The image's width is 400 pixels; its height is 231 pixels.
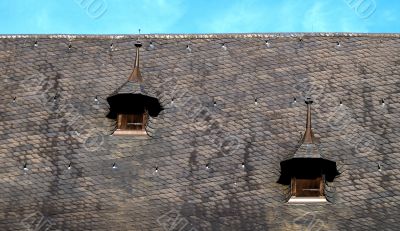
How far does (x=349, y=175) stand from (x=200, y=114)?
5.33 metres

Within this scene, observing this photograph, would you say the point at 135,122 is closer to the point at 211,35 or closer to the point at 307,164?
the point at 211,35

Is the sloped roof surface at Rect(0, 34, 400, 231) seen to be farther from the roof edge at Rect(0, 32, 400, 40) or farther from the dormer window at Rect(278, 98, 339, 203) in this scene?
the dormer window at Rect(278, 98, 339, 203)

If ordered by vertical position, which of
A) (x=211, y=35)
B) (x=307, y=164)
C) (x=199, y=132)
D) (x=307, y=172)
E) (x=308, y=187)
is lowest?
(x=308, y=187)

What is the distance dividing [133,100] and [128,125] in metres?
0.82

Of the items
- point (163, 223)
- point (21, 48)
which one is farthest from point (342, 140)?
point (21, 48)

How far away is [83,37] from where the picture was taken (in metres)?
34.7

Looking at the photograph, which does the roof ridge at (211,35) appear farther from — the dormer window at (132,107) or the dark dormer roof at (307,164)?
the dark dormer roof at (307,164)

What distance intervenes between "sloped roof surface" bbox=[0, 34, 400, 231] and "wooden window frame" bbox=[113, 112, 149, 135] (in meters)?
0.26

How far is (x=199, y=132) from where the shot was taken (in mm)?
31172

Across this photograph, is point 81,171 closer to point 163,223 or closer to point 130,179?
point 130,179

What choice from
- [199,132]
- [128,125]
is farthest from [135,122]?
[199,132]

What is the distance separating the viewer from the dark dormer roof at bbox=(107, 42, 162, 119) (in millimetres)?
31453

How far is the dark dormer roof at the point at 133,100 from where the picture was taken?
103ft

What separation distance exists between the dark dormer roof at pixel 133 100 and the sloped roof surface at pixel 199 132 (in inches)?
17.9
